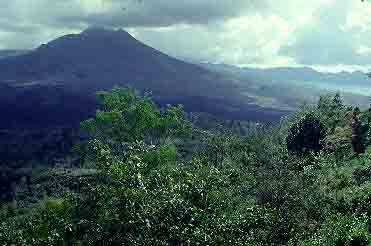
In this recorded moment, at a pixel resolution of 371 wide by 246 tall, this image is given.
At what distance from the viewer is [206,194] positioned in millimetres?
34281

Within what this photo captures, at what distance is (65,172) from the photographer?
511ft

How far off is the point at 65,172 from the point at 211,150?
249ft

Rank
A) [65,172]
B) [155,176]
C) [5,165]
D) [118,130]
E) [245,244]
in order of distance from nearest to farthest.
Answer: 1. [245,244]
2. [155,176]
3. [118,130]
4. [65,172]
5. [5,165]

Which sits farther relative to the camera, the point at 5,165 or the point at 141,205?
the point at 5,165

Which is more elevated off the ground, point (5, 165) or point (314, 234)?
point (314, 234)

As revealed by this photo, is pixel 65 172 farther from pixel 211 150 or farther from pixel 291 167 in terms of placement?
pixel 291 167

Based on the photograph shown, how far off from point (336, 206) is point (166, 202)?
23.2 meters

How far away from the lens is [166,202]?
1244 inches

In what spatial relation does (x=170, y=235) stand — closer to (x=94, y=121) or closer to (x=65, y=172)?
(x=94, y=121)

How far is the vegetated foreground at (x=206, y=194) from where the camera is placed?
104 feet

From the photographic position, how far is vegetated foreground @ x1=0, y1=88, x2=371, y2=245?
3170 centimetres

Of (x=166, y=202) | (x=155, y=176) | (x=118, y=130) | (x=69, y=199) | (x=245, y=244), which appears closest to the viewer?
(x=245, y=244)

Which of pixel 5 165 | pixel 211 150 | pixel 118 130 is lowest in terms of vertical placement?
pixel 5 165

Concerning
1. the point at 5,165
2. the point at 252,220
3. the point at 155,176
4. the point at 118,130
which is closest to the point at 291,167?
the point at 118,130
